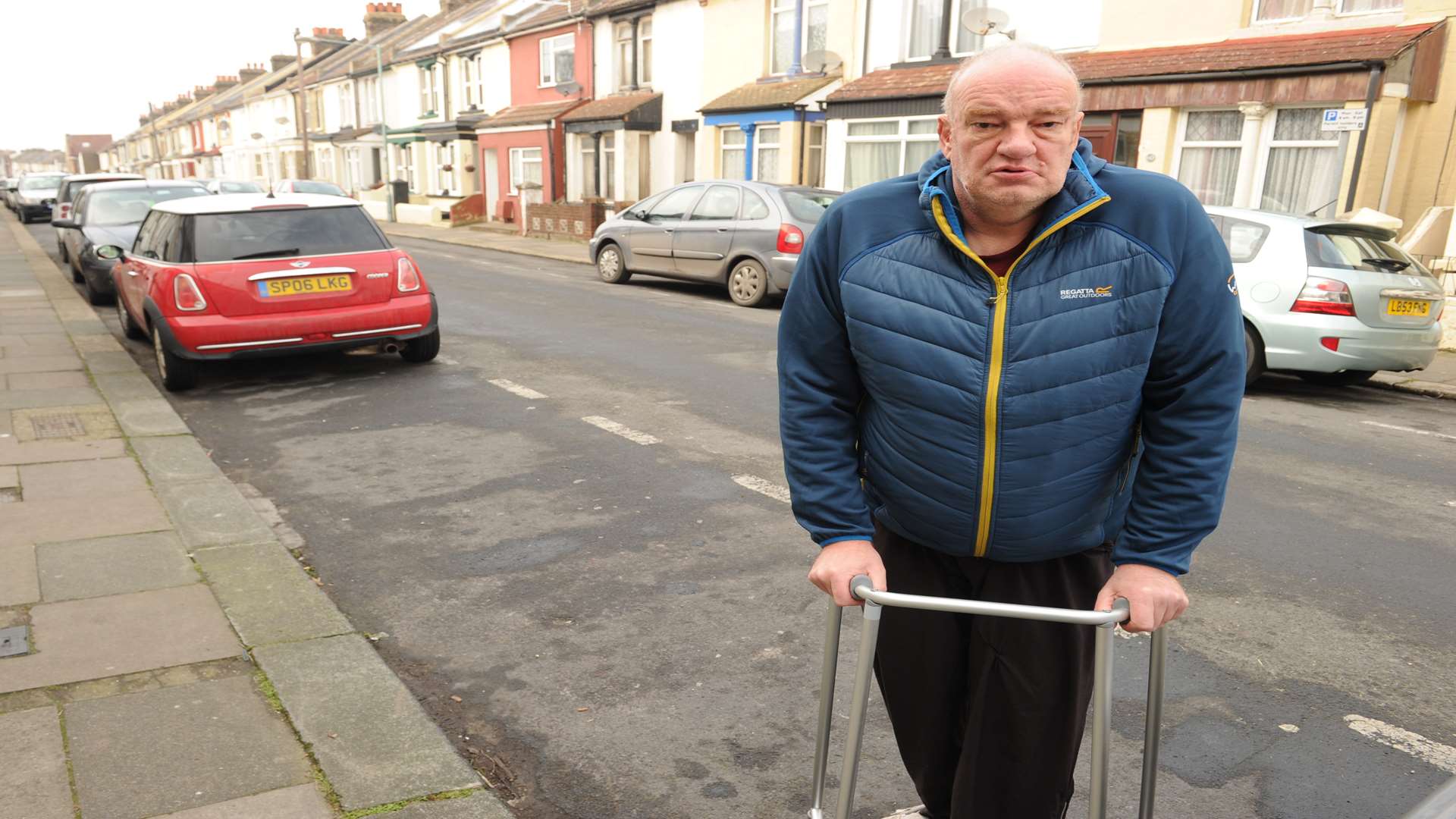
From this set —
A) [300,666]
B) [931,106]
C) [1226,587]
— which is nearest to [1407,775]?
[1226,587]

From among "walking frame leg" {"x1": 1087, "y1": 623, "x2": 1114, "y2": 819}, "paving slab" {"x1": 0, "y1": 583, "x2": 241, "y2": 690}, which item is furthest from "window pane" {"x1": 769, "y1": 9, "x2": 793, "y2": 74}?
"walking frame leg" {"x1": 1087, "y1": 623, "x2": 1114, "y2": 819}

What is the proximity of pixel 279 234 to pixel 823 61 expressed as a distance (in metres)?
16.4

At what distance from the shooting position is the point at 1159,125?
16.2m

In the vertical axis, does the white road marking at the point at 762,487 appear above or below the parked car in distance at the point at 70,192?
below

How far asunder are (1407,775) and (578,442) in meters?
4.90

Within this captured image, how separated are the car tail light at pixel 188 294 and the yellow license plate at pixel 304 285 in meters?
0.42

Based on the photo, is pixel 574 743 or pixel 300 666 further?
pixel 300 666

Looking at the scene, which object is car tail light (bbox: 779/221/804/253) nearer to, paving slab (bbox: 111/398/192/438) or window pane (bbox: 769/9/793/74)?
paving slab (bbox: 111/398/192/438)

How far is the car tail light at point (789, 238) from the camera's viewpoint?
13.9 metres

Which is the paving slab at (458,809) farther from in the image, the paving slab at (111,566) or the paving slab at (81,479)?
the paving slab at (81,479)

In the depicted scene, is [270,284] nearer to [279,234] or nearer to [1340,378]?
[279,234]

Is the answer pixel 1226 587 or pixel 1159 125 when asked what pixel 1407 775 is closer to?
pixel 1226 587

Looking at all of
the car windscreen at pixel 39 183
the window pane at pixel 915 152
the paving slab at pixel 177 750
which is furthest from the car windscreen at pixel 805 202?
the car windscreen at pixel 39 183

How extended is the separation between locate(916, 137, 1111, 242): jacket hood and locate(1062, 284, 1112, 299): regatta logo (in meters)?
0.13
